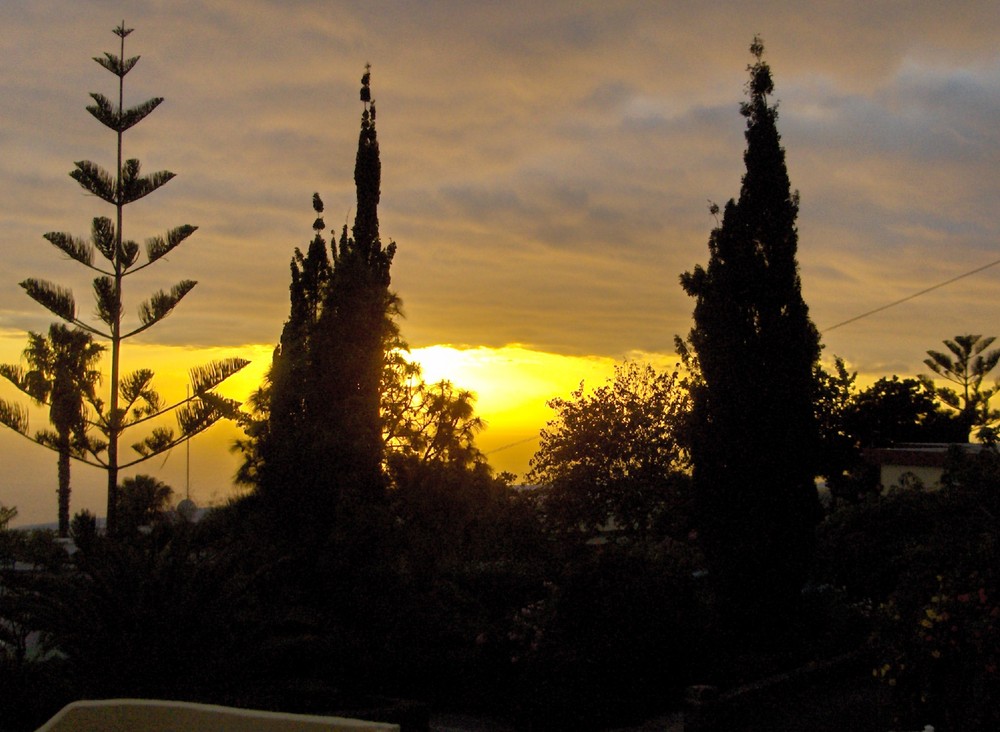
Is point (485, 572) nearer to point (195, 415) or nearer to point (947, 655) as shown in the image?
point (195, 415)

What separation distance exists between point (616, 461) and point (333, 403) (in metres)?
13.7

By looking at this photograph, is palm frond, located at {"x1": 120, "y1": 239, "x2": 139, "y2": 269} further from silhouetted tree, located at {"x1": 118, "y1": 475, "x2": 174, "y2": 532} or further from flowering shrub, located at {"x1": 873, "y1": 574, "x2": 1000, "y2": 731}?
flowering shrub, located at {"x1": 873, "y1": 574, "x2": 1000, "y2": 731}

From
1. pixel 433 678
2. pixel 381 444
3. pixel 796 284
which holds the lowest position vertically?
pixel 433 678

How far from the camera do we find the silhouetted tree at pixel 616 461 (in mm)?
23953

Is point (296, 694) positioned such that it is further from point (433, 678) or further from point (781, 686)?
point (781, 686)

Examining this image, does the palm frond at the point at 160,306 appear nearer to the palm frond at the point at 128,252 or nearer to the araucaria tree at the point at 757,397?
the palm frond at the point at 128,252

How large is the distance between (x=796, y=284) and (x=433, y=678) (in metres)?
7.53

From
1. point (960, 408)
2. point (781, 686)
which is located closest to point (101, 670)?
point (781, 686)

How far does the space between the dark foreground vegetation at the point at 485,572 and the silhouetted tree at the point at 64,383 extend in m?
2.44

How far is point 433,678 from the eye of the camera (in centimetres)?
1219

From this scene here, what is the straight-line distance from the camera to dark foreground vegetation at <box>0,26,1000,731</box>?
9227 millimetres

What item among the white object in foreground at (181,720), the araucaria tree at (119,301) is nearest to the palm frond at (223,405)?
the araucaria tree at (119,301)

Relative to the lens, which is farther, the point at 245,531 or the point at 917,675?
the point at 245,531

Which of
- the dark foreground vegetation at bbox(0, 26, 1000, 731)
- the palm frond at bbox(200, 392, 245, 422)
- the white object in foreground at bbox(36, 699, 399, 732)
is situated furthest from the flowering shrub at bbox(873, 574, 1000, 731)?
the palm frond at bbox(200, 392, 245, 422)
